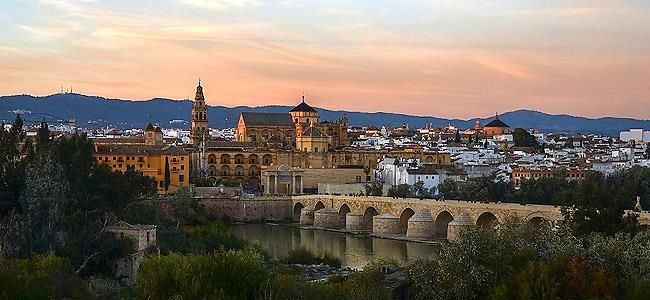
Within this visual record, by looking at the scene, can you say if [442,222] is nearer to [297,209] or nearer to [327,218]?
[327,218]

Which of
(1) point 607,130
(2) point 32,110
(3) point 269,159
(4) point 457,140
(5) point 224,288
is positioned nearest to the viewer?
(5) point 224,288

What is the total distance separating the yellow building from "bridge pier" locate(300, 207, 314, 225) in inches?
279

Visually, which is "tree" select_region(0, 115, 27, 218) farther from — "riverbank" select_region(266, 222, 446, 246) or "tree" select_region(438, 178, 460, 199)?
"tree" select_region(438, 178, 460, 199)

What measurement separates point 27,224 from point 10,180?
4.00 metres

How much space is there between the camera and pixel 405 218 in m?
39.0

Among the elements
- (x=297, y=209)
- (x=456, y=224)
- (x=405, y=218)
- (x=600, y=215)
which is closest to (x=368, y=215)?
(x=405, y=218)

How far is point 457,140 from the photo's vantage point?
7562 centimetres

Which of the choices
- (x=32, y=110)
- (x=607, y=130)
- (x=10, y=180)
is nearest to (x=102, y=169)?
(x=10, y=180)

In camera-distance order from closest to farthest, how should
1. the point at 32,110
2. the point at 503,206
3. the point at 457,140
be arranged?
the point at 503,206 < the point at 457,140 < the point at 32,110

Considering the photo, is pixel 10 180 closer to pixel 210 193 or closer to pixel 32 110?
pixel 210 193

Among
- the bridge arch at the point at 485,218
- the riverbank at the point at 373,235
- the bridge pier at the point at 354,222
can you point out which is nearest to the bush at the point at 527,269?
the riverbank at the point at 373,235

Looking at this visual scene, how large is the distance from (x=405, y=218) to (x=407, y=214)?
178 millimetres

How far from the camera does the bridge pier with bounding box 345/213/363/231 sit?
4028 centimetres

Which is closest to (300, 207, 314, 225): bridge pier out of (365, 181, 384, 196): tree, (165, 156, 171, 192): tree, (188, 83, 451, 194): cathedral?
(365, 181, 384, 196): tree
